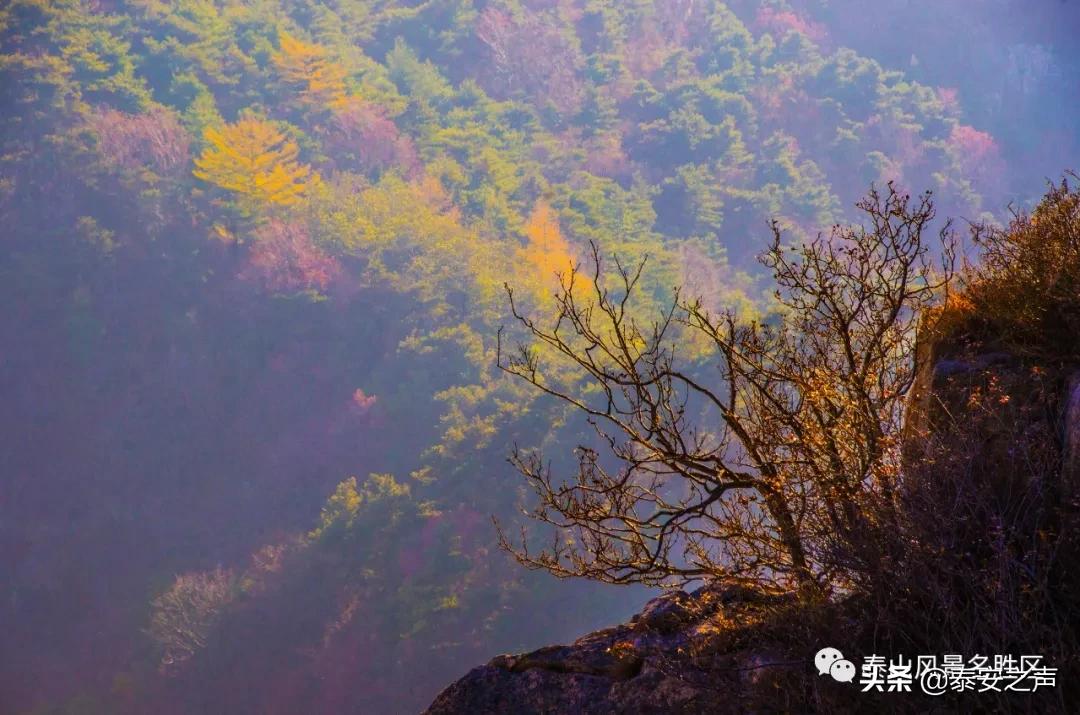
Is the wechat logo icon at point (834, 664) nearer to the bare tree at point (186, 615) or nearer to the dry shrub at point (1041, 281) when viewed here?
the dry shrub at point (1041, 281)

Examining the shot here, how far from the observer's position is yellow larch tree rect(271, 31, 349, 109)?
4112 centimetres

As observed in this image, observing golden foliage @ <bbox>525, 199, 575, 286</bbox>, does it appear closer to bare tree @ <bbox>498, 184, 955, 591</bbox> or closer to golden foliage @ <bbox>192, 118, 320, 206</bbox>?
golden foliage @ <bbox>192, 118, 320, 206</bbox>

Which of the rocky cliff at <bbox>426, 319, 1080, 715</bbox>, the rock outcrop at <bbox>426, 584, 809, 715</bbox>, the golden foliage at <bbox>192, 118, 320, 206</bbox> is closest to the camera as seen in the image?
the rocky cliff at <bbox>426, 319, 1080, 715</bbox>

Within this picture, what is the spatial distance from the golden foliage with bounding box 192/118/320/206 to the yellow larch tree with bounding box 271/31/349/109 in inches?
206

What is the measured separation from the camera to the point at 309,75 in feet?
135

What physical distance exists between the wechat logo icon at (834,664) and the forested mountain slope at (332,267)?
63.5 feet

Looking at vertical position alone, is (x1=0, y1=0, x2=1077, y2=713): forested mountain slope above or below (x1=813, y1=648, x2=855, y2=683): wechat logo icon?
above

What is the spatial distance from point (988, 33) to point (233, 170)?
49.4 meters

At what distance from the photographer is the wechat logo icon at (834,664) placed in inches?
96.2

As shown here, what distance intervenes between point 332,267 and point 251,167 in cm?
529

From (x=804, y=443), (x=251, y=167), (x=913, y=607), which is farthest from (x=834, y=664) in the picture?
(x=251, y=167)

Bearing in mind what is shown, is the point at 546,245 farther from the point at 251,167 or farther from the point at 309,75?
the point at 309,75

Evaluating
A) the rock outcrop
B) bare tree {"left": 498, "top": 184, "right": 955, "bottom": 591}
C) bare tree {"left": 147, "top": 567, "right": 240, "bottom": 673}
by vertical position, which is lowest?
the rock outcrop

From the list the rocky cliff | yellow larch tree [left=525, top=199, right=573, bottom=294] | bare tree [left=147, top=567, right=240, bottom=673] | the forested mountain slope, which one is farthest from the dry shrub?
yellow larch tree [left=525, top=199, right=573, bottom=294]
